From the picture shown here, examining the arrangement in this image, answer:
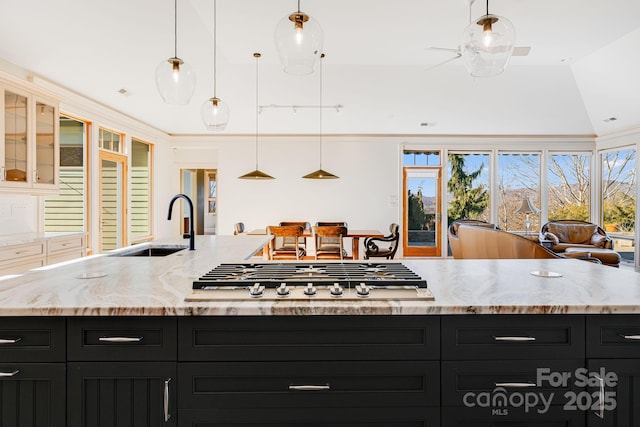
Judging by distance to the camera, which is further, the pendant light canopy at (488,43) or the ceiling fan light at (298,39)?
the pendant light canopy at (488,43)

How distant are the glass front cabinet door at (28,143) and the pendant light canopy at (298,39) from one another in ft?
10.1

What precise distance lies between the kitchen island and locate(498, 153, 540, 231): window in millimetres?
7302

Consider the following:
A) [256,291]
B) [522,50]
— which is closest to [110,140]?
[256,291]

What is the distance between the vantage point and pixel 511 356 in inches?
50.4

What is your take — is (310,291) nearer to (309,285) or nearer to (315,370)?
(309,285)

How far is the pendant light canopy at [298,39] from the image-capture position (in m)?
1.78

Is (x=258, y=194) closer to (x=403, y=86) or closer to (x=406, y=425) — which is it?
(x=403, y=86)

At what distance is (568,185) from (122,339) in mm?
8980

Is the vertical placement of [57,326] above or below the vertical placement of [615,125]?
below

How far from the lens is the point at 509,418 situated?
128cm

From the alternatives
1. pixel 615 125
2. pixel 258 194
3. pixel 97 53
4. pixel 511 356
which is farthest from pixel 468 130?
pixel 511 356

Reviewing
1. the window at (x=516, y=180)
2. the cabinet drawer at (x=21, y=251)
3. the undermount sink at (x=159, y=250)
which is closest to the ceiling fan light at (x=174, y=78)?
the undermount sink at (x=159, y=250)

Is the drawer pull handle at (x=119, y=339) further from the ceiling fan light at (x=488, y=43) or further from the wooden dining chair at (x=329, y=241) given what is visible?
the wooden dining chair at (x=329, y=241)

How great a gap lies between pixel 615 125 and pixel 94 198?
29.0 feet
